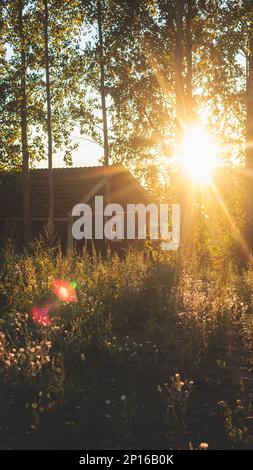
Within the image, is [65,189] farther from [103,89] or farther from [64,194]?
[103,89]

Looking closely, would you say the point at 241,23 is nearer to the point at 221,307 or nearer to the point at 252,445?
the point at 221,307

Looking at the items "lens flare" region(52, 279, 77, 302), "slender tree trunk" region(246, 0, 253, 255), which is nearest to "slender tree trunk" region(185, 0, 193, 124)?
"slender tree trunk" region(246, 0, 253, 255)

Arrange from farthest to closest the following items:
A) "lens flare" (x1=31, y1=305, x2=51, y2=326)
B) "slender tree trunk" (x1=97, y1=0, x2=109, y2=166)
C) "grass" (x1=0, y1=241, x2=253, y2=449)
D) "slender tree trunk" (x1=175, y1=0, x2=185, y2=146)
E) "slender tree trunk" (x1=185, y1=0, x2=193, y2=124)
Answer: "slender tree trunk" (x1=97, y1=0, x2=109, y2=166), "slender tree trunk" (x1=185, y1=0, x2=193, y2=124), "slender tree trunk" (x1=175, y1=0, x2=185, y2=146), "lens flare" (x1=31, y1=305, x2=51, y2=326), "grass" (x1=0, y1=241, x2=253, y2=449)

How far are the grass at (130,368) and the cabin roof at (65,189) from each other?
54.2ft

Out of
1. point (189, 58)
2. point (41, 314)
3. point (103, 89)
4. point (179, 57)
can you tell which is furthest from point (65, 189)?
point (41, 314)

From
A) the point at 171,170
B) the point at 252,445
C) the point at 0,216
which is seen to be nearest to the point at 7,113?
the point at 0,216

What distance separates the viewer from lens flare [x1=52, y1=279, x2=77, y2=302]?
8.10 meters

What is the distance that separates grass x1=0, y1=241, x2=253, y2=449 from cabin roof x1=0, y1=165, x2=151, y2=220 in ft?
54.2

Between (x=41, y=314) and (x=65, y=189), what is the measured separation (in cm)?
1954

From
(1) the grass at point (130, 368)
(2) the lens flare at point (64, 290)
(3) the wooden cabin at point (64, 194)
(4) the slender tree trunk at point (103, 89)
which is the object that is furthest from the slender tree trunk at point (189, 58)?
(2) the lens flare at point (64, 290)

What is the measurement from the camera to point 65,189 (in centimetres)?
2694

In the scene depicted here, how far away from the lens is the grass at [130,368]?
4.75m

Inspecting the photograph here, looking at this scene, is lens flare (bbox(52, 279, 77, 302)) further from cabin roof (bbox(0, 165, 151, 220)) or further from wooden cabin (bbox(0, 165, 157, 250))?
cabin roof (bbox(0, 165, 151, 220))

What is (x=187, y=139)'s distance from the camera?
786 inches
